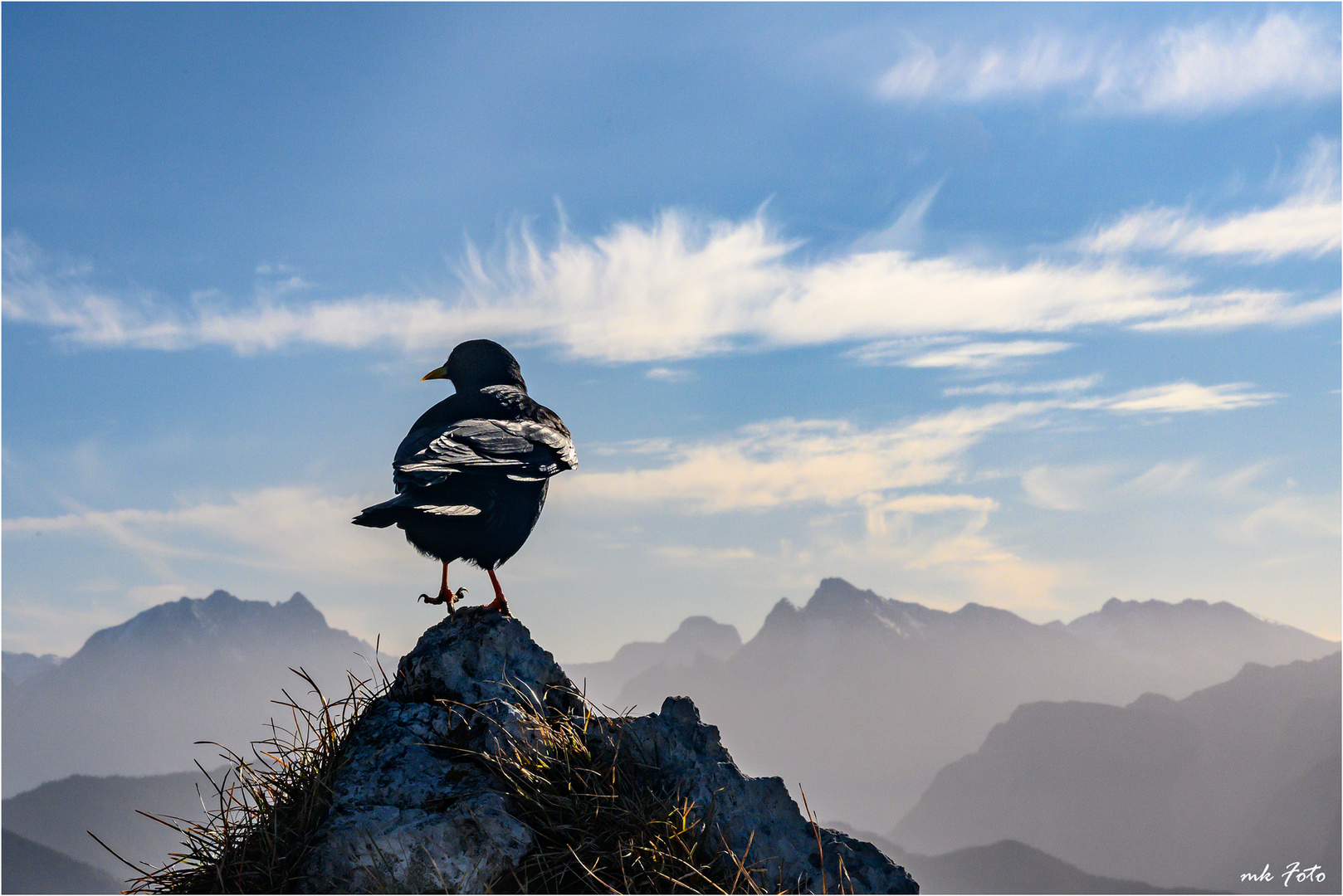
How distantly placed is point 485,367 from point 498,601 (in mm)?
2395

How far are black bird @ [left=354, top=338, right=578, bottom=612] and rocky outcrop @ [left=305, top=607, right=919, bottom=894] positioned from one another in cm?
56

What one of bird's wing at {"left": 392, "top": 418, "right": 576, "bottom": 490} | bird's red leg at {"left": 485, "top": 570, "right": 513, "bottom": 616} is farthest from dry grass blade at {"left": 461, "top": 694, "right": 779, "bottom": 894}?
bird's wing at {"left": 392, "top": 418, "right": 576, "bottom": 490}

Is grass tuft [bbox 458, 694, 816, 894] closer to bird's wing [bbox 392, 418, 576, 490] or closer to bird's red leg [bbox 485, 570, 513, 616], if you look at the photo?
bird's red leg [bbox 485, 570, 513, 616]

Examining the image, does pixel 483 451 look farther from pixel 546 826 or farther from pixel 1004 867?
pixel 1004 867

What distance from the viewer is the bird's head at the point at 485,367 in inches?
305

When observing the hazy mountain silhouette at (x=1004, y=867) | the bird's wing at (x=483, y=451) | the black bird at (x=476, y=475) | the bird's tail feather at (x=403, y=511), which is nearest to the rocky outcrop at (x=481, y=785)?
the black bird at (x=476, y=475)

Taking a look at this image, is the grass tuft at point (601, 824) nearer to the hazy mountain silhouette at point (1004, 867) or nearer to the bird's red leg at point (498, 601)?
the bird's red leg at point (498, 601)

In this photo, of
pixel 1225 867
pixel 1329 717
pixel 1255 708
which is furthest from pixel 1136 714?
pixel 1225 867

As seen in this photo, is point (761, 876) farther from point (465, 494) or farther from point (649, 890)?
point (465, 494)

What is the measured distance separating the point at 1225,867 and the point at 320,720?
175m

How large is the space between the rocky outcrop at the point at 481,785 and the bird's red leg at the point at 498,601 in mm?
116

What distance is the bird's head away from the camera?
7742 mm

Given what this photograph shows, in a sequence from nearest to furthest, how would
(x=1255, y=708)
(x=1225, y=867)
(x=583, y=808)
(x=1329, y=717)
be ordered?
(x=583, y=808), (x=1225, y=867), (x=1329, y=717), (x=1255, y=708)

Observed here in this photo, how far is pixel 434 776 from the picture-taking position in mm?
5359
